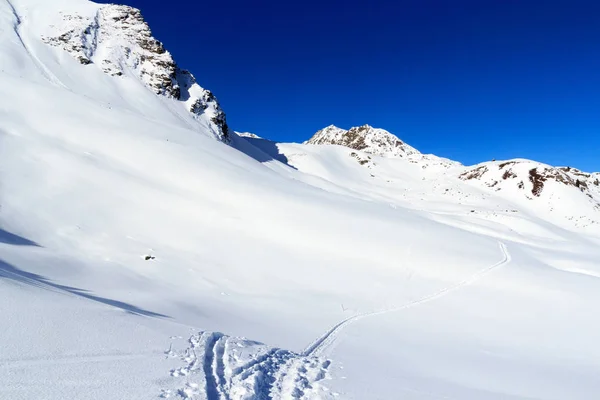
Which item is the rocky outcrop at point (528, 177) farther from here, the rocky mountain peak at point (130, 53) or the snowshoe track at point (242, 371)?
the snowshoe track at point (242, 371)

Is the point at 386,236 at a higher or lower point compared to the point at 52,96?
lower

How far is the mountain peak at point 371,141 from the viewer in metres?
100

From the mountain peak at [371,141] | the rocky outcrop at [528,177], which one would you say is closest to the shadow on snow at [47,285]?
the rocky outcrop at [528,177]

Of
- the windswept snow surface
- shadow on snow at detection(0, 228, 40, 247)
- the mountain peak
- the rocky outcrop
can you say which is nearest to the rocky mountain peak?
the windswept snow surface

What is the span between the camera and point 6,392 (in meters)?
4.27

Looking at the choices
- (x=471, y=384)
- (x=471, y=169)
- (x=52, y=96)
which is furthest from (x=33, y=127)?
(x=471, y=169)

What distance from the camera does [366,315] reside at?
12.9m

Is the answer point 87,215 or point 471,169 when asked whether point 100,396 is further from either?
point 471,169

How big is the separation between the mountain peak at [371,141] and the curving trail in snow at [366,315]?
77.2 m

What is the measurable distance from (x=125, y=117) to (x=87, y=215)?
14.0 meters

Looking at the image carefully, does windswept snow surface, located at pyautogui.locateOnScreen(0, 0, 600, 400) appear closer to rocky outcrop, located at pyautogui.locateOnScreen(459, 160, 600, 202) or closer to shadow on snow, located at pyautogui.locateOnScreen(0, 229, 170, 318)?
shadow on snow, located at pyautogui.locateOnScreen(0, 229, 170, 318)

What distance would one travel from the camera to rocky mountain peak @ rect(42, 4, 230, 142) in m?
48.0

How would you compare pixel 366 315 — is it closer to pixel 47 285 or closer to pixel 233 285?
pixel 233 285

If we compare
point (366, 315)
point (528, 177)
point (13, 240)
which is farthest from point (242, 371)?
point (528, 177)
